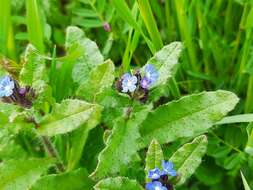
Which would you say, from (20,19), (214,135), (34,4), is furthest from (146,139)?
(20,19)

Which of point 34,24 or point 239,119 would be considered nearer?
point 239,119

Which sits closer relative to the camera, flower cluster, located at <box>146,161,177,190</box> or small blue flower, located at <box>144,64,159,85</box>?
flower cluster, located at <box>146,161,177,190</box>

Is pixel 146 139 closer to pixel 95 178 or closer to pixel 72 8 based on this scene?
pixel 95 178

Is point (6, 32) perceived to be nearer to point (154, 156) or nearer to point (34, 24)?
point (34, 24)

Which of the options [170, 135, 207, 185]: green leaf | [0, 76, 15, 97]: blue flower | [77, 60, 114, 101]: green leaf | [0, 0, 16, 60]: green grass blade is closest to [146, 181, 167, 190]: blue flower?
[170, 135, 207, 185]: green leaf

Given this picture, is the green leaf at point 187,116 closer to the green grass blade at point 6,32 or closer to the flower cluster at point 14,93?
the flower cluster at point 14,93

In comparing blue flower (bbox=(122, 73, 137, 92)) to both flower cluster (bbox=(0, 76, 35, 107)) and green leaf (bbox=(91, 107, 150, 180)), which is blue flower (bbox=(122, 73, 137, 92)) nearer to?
green leaf (bbox=(91, 107, 150, 180))

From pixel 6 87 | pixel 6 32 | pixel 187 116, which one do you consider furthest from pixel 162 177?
pixel 6 32
